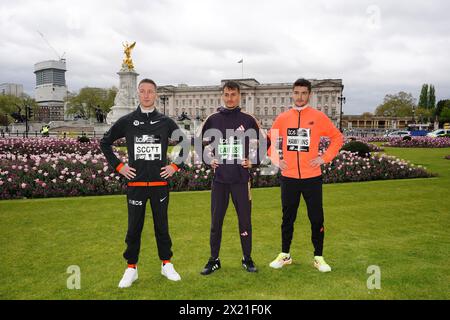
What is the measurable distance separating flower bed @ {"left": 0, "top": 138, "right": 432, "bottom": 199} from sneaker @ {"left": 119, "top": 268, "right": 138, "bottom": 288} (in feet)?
19.0

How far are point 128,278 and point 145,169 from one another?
4.07 feet

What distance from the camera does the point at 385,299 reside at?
3.81m

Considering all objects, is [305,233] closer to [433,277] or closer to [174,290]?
[433,277]

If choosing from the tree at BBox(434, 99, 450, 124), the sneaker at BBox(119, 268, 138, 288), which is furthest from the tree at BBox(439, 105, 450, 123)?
the sneaker at BBox(119, 268, 138, 288)

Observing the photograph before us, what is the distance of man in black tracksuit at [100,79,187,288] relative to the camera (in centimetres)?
436

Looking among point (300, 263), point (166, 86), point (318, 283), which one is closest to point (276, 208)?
point (300, 263)

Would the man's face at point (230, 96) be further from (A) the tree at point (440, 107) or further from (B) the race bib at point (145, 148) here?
(A) the tree at point (440, 107)

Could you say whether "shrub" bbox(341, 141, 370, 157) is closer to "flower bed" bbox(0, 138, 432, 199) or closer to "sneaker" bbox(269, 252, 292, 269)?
"flower bed" bbox(0, 138, 432, 199)

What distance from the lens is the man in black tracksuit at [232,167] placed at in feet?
15.3

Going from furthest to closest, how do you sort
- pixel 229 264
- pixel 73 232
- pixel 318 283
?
pixel 73 232 < pixel 229 264 < pixel 318 283

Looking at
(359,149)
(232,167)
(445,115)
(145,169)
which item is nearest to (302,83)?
(232,167)

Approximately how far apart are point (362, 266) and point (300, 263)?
2.52 ft

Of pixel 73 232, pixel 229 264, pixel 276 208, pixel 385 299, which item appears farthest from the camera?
pixel 276 208

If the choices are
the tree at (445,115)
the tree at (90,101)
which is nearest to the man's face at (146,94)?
the tree at (90,101)
